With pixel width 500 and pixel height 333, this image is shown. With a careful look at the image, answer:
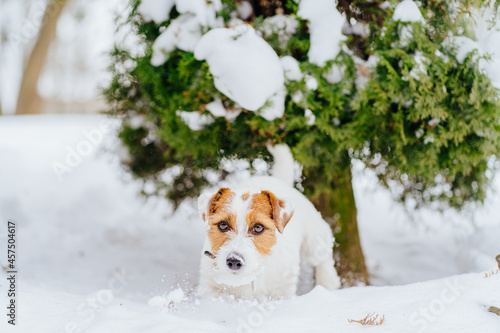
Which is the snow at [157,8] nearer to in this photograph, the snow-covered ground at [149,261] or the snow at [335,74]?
the snow at [335,74]

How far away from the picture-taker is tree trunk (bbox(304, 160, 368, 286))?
438 cm

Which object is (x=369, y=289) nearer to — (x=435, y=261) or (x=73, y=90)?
(x=435, y=261)

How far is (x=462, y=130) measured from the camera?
10.2ft

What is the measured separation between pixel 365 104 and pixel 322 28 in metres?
0.67

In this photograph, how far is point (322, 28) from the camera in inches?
122

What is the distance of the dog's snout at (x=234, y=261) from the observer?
2438 millimetres

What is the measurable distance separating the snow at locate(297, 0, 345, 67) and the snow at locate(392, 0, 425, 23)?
413mm

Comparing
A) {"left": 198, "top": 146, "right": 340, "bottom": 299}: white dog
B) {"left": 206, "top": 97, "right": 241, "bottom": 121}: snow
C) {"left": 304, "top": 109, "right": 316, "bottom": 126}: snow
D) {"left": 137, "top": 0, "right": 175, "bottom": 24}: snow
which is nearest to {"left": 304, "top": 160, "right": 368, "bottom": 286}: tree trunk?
{"left": 304, "top": 109, "right": 316, "bottom": 126}: snow

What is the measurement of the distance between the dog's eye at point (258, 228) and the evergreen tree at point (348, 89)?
921mm

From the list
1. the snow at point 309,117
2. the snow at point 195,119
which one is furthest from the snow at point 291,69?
the snow at point 195,119

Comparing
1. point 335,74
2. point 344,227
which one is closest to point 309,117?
point 335,74

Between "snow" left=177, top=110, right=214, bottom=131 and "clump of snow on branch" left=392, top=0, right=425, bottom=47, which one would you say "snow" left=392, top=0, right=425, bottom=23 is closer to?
"clump of snow on branch" left=392, top=0, right=425, bottom=47

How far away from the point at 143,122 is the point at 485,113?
3104 millimetres

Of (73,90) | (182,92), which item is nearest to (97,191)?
(182,92)
